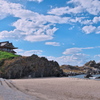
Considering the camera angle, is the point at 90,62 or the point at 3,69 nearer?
the point at 3,69

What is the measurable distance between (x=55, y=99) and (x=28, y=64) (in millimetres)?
43324

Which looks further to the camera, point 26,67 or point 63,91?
point 26,67

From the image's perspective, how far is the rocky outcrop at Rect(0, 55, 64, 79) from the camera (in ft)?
173

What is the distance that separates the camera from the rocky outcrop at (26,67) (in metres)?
52.7

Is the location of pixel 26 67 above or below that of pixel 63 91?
above

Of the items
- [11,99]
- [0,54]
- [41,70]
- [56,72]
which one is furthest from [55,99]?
[0,54]

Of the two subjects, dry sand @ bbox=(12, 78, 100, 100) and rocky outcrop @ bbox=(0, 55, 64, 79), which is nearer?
dry sand @ bbox=(12, 78, 100, 100)

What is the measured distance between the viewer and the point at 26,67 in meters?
56.5

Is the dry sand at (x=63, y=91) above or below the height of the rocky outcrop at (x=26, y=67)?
below

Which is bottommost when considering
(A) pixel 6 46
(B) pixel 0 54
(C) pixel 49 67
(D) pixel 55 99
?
(D) pixel 55 99

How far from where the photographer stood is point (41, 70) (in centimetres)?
6025

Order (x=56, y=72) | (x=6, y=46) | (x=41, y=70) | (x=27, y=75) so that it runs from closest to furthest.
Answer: (x=27, y=75), (x=41, y=70), (x=56, y=72), (x=6, y=46)

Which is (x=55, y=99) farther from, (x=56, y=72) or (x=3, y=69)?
(x=56, y=72)

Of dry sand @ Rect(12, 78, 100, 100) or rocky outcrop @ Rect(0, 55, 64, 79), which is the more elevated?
rocky outcrop @ Rect(0, 55, 64, 79)
